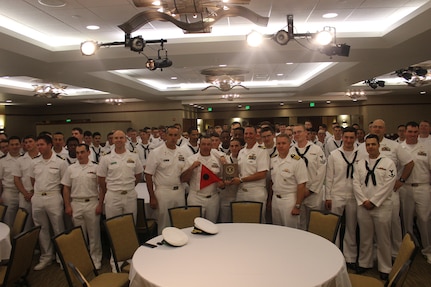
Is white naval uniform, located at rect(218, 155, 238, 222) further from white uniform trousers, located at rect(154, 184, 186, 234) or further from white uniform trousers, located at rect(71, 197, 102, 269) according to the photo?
white uniform trousers, located at rect(71, 197, 102, 269)

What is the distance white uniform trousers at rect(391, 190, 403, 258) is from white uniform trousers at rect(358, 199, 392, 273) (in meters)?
0.37

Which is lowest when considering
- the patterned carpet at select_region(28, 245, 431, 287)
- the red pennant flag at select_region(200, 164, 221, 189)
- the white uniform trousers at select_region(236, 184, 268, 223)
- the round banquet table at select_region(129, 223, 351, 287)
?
the patterned carpet at select_region(28, 245, 431, 287)

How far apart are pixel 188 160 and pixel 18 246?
249 centimetres

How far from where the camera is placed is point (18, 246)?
3.82m

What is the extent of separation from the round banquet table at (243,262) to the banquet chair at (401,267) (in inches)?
16.1

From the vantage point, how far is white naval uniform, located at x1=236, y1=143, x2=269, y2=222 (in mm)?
5281

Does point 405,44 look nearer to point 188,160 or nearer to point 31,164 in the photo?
point 188,160

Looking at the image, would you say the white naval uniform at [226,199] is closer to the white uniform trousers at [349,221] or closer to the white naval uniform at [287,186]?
the white naval uniform at [287,186]

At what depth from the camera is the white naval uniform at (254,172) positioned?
208 inches

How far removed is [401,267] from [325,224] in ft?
4.26

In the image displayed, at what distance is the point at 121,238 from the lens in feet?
13.6

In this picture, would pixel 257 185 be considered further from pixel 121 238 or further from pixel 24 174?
pixel 24 174

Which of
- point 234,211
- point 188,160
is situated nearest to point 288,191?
point 234,211

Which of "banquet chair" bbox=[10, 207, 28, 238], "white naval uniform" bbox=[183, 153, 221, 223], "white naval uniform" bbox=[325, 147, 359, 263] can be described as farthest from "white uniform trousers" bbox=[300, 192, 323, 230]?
"banquet chair" bbox=[10, 207, 28, 238]
